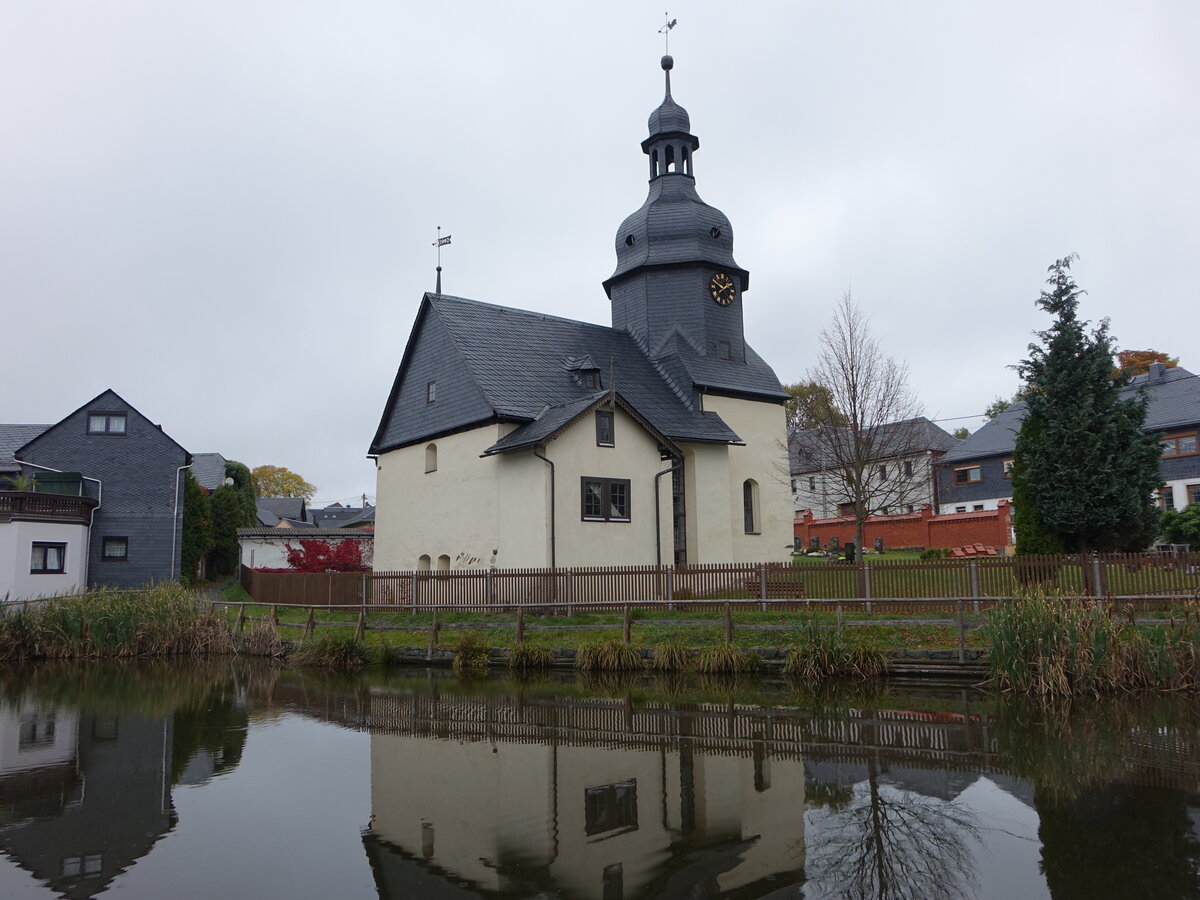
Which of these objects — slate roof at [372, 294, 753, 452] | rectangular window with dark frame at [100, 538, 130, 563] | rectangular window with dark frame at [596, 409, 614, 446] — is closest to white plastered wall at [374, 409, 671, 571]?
rectangular window with dark frame at [596, 409, 614, 446]

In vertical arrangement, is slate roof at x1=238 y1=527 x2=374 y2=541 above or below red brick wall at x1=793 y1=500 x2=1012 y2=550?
above

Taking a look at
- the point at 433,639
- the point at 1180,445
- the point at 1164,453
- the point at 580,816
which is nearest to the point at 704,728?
the point at 580,816

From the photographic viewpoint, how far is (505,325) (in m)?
26.9

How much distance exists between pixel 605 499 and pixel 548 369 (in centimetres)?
504

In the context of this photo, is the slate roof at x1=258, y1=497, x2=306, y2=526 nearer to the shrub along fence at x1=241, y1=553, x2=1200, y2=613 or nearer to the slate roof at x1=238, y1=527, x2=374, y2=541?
the slate roof at x1=238, y1=527, x2=374, y2=541

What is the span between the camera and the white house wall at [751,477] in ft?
87.4

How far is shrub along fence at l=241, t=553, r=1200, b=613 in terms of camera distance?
15.0 m

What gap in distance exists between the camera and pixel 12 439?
35188mm

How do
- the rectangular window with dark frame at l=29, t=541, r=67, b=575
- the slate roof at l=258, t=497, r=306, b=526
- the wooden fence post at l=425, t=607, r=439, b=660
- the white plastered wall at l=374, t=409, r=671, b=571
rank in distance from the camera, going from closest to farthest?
the wooden fence post at l=425, t=607, r=439, b=660 < the white plastered wall at l=374, t=409, r=671, b=571 < the rectangular window with dark frame at l=29, t=541, r=67, b=575 < the slate roof at l=258, t=497, r=306, b=526

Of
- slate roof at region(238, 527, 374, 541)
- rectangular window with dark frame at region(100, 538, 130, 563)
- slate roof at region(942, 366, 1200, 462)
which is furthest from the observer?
slate roof at region(238, 527, 374, 541)

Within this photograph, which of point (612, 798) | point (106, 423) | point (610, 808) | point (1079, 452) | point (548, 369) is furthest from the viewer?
point (106, 423)

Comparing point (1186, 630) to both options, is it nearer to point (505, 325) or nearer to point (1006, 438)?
point (505, 325)

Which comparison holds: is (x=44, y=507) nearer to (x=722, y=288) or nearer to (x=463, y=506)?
(x=463, y=506)

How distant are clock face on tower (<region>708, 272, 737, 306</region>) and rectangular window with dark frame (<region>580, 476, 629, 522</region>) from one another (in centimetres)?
972
